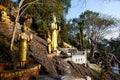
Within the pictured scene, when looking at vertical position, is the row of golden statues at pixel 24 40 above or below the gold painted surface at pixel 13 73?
above

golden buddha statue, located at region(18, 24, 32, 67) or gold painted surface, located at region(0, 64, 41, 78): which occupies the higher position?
golden buddha statue, located at region(18, 24, 32, 67)

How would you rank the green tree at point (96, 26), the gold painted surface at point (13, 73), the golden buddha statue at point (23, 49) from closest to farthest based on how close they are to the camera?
1. the gold painted surface at point (13, 73)
2. the golden buddha statue at point (23, 49)
3. the green tree at point (96, 26)

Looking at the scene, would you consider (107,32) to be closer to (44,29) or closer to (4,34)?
(44,29)

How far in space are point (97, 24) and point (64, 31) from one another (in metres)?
8.18

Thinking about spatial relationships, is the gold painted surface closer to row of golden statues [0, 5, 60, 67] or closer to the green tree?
row of golden statues [0, 5, 60, 67]

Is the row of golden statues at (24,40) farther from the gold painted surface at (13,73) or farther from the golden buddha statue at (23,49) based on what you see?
the gold painted surface at (13,73)

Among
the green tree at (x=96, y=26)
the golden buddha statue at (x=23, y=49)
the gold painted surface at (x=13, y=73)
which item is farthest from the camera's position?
the green tree at (x=96, y=26)

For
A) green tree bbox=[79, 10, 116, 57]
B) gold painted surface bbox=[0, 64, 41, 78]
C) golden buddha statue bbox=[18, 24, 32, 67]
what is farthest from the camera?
green tree bbox=[79, 10, 116, 57]

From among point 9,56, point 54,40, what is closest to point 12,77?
point 9,56

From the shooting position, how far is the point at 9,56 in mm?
11148

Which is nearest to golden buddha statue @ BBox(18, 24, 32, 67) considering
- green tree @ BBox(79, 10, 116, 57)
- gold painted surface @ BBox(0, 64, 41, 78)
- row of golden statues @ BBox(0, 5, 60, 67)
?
row of golden statues @ BBox(0, 5, 60, 67)

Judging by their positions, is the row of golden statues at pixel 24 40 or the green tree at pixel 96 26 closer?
the row of golden statues at pixel 24 40

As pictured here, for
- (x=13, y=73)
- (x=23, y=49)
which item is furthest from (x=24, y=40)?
(x=13, y=73)

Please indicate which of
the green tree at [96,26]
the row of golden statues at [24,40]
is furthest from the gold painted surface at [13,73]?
the green tree at [96,26]
